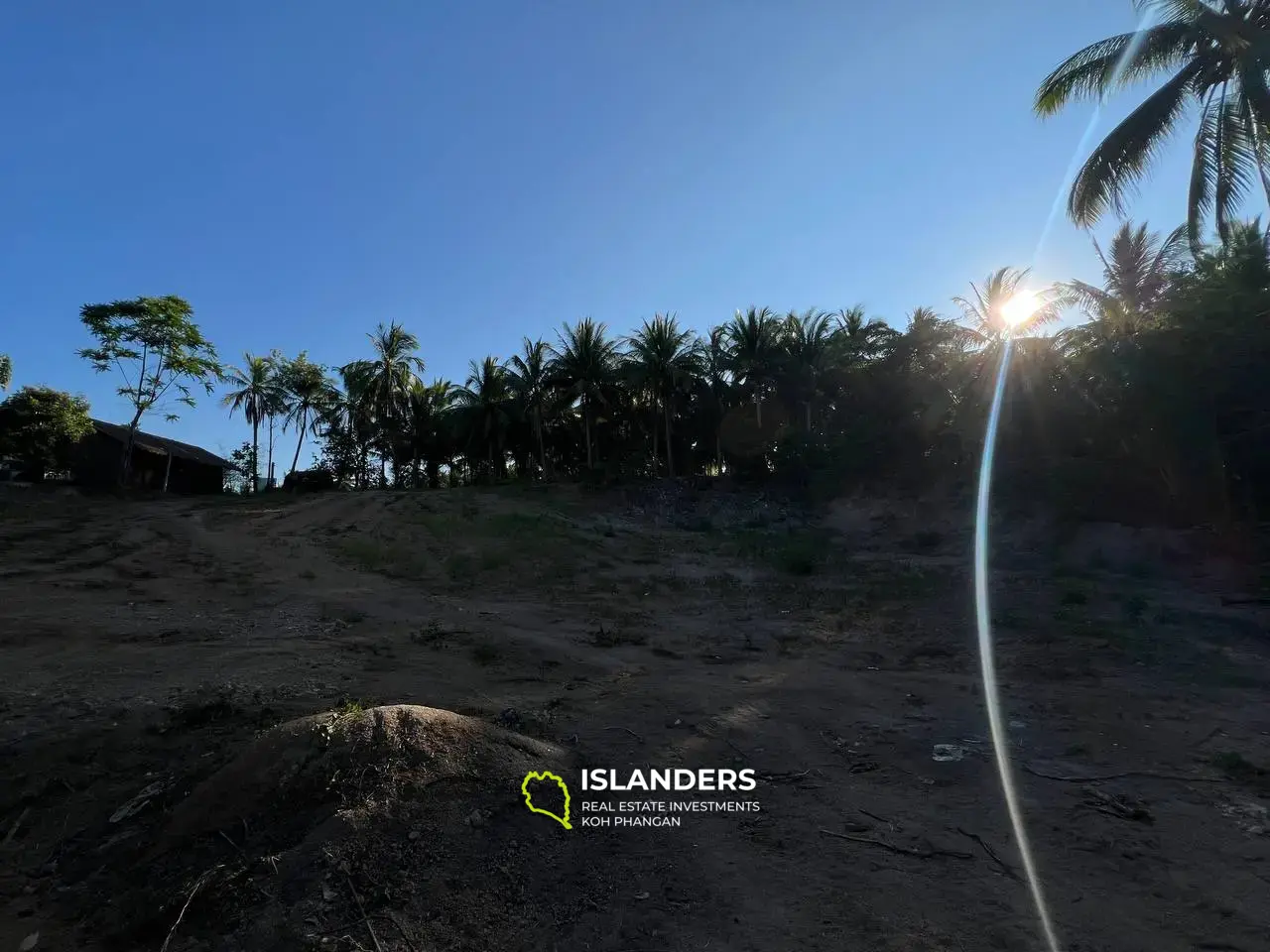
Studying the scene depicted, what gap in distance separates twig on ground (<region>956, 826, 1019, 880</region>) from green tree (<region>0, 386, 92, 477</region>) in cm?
3425

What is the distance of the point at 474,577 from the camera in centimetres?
1430

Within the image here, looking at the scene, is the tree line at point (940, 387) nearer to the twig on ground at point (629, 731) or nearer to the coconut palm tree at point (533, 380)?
the coconut palm tree at point (533, 380)

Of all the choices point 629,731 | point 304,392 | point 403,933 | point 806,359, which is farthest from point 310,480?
point 403,933

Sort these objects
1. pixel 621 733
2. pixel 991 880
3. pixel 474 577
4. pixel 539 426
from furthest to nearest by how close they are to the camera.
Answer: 1. pixel 539 426
2. pixel 474 577
3. pixel 621 733
4. pixel 991 880

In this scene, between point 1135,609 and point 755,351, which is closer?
point 1135,609

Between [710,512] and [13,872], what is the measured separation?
22.3 m

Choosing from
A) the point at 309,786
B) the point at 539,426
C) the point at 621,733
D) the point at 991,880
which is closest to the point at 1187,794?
the point at 991,880

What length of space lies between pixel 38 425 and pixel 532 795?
32099mm

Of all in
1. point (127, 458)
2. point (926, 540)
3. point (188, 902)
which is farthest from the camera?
point (127, 458)

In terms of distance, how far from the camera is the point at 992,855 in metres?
3.96

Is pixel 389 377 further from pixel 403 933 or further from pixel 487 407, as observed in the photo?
pixel 403 933

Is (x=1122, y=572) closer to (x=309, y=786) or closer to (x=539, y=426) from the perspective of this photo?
(x=309, y=786)

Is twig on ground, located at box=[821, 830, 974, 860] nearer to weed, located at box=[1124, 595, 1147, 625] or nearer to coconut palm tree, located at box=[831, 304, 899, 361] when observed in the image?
weed, located at box=[1124, 595, 1147, 625]

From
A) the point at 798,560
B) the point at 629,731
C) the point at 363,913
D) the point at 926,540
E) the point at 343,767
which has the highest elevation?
the point at 926,540
